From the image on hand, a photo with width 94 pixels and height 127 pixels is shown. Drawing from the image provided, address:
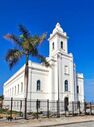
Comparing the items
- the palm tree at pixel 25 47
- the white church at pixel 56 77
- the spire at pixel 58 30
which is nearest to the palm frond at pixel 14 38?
the palm tree at pixel 25 47

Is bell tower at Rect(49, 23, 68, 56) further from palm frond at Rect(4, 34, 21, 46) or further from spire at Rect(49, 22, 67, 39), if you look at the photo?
palm frond at Rect(4, 34, 21, 46)

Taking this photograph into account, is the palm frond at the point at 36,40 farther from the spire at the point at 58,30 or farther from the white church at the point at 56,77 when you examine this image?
the spire at the point at 58,30

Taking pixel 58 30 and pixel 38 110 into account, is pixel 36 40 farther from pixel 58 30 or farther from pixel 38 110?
pixel 58 30

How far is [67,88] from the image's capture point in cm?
4575

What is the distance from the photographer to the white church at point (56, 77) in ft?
139

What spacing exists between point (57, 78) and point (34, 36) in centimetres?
2063

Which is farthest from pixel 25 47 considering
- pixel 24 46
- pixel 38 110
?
pixel 38 110

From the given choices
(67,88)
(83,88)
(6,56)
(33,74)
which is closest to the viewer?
(6,56)

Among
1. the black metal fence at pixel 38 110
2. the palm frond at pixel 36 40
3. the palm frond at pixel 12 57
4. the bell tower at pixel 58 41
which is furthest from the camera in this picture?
the bell tower at pixel 58 41

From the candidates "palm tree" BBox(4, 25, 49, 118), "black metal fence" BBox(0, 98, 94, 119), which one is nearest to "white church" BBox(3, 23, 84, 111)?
"black metal fence" BBox(0, 98, 94, 119)

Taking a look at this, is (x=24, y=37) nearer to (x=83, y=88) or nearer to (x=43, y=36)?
(x=43, y=36)

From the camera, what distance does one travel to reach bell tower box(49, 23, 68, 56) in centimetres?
4759

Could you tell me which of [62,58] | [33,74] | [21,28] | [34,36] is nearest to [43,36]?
[34,36]

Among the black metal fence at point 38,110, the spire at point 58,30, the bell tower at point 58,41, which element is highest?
the spire at point 58,30
